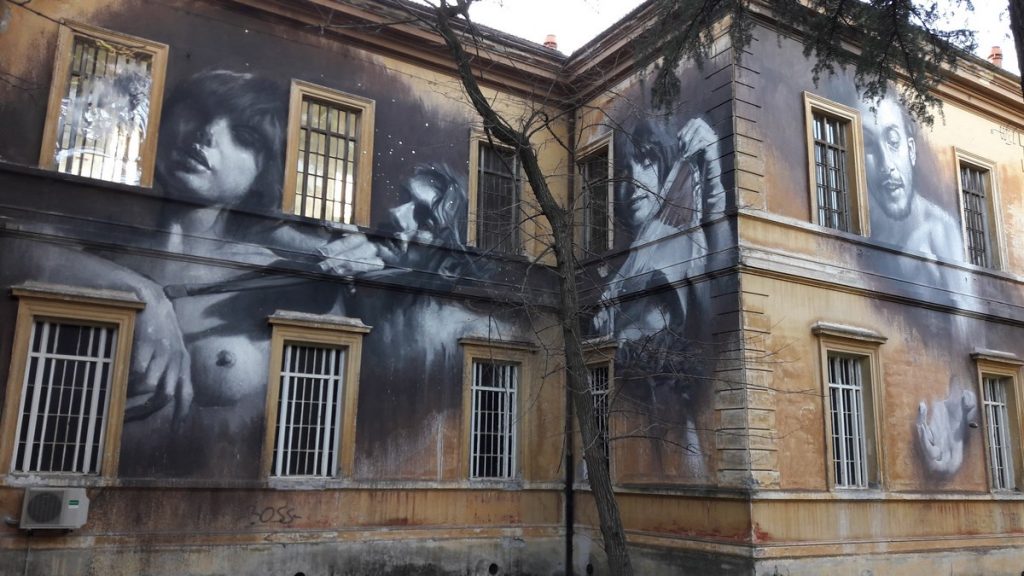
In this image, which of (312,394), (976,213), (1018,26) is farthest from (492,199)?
(976,213)

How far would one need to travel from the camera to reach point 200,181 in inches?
476

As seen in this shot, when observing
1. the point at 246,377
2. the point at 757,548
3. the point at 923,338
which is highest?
the point at 923,338

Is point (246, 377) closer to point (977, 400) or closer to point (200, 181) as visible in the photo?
point (200, 181)

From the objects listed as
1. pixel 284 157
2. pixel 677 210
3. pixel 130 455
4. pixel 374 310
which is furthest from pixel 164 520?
pixel 677 210

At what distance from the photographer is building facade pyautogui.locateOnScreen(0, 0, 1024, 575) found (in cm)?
1105

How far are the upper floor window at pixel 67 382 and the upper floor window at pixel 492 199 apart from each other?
5725 millimetres

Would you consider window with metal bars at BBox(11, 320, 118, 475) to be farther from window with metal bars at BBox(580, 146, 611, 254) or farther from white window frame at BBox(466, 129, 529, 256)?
window with metal bars at BBox(580, 146, 611, 254)

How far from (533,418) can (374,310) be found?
11.2 feet

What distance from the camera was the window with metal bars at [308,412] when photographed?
12211mm

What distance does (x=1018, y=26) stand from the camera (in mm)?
7848

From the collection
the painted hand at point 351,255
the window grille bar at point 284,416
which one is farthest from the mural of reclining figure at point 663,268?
the window grille bar at point 284,416

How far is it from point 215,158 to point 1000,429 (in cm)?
1406

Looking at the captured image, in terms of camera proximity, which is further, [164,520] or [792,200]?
[792,200]

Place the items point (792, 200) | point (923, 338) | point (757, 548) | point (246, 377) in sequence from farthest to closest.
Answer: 1. point (923, 338)
2. point (792, 200)
3. point (246, 377)
4. point (757, 548)
